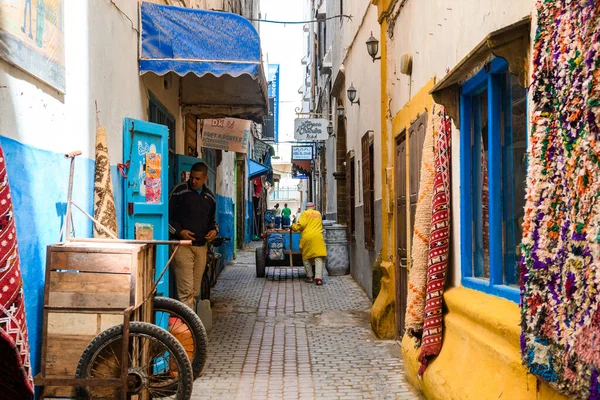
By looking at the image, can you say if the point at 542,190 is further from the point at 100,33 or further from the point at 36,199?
the point at 100,33

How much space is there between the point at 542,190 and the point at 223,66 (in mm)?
4513

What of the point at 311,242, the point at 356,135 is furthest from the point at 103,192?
the point at 356,135

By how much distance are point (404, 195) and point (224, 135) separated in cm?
583

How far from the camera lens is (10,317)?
3.01 m

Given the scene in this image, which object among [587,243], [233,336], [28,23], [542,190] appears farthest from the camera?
[233,336]

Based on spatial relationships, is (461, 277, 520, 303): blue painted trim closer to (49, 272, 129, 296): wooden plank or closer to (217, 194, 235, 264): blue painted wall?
(49, 272, 129, 296): wooden plank

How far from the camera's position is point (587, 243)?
2619mm

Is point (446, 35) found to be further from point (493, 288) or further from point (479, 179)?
point (493, 288)

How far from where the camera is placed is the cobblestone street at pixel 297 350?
589cm

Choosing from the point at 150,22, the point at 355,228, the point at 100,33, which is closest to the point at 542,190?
the point at 100,33

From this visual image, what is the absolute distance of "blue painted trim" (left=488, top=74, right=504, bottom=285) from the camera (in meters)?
4.40

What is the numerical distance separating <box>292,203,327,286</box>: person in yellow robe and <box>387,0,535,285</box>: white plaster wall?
18.4 feet

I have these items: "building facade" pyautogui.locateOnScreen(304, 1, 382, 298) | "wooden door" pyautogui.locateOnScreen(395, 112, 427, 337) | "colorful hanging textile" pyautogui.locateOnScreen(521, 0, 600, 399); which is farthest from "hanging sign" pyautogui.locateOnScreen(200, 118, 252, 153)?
"colorful hanging textile" pyautogui.locateOnScreen(521, 0, 600, 399)

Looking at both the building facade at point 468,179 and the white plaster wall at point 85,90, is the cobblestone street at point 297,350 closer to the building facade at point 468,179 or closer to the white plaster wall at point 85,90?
the building facade at point 468,179
